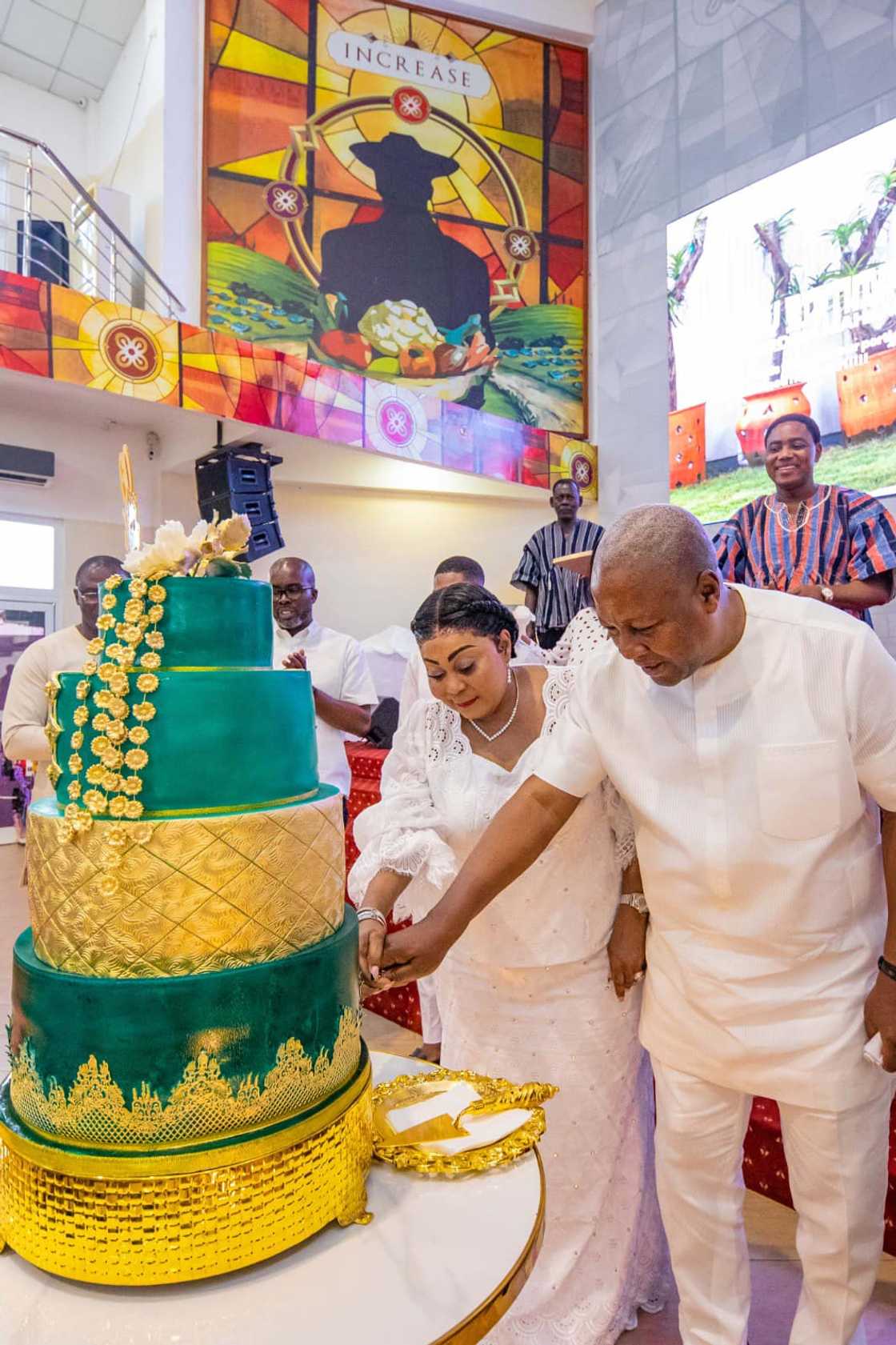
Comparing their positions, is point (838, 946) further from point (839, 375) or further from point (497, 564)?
point (497, 564)

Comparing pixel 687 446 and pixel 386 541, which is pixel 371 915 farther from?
pixel 386 541

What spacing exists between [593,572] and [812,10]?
9.37 m

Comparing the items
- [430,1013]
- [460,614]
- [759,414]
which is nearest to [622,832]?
[460,614]

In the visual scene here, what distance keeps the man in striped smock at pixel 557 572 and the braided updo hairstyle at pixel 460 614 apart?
4240 millimetres

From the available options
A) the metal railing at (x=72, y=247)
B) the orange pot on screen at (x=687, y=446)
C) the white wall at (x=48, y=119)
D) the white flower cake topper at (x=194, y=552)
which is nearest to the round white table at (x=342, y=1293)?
the white flower cake topper at (x=194, y=552)

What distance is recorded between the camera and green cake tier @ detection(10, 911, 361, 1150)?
0.96m

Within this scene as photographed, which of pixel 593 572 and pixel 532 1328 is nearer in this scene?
pixel 593 572

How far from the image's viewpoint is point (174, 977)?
971 millimetres

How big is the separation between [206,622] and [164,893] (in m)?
0.32

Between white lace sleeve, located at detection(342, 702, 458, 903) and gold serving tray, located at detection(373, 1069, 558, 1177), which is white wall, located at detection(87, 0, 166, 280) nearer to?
white lace sleeve, located at detection(342, 702, 458, 903)

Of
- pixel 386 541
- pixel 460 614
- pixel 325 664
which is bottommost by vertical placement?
pixel 325 664

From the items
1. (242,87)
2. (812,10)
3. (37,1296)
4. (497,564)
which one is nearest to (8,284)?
(242,87)

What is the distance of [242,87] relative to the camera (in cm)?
903

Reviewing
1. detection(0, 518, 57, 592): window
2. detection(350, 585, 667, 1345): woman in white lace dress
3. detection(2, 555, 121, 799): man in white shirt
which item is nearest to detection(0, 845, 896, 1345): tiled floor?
detection(350, 585, 667, 1345): woman in white lace dress
